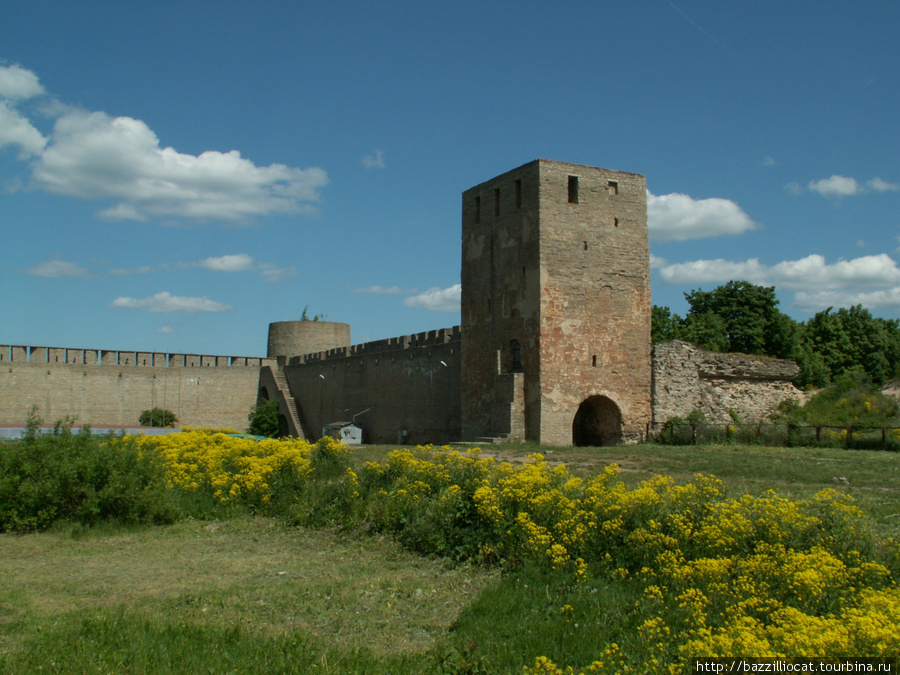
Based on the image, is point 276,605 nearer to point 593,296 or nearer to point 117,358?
point 593,296

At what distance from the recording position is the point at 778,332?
110ft

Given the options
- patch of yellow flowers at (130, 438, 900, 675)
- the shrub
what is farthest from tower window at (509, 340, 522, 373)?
the shrub

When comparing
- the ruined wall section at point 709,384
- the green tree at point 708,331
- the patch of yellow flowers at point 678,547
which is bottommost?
the patch of yellow flowers at point 678,547

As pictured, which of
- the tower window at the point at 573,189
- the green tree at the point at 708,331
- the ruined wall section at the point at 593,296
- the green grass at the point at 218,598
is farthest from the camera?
the green tree at the point at 708,331

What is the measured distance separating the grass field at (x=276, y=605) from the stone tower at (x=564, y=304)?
30.8ft

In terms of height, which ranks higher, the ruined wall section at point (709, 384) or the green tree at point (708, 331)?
the green tree at point (708, 331)

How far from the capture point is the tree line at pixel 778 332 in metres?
33.1

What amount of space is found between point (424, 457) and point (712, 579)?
5475mm

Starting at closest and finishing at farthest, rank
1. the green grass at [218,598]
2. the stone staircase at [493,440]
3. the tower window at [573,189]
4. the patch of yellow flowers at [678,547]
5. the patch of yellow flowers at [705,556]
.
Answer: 1. the patch of yellow flowers at [705,556]
2. the patch of yellow flowers at [678,547]
3. the green grass at [218,598]
4. the stone staircase at [493,440]
5. the tower window at [573,189]

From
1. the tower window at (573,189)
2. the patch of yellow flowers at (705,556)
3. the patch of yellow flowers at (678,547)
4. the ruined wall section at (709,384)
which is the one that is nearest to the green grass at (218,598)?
the patch of yellow flowers at (678,547)

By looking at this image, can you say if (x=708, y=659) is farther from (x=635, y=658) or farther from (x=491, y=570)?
(x=491, y=570)

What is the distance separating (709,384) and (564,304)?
468 centimetres

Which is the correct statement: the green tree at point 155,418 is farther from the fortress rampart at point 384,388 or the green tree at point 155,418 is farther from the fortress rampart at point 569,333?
the fortress rampart at point 569,333

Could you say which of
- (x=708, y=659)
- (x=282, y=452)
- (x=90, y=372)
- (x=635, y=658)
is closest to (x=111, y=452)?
(x=282, y=452)
